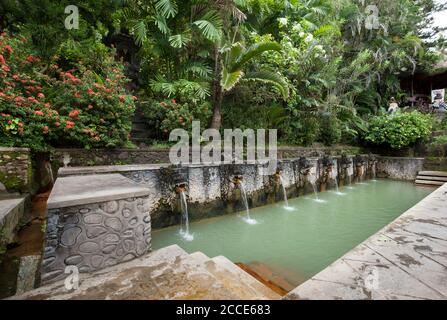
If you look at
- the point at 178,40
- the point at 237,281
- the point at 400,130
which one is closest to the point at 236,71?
the point at 178,40

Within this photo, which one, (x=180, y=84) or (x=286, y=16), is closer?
(x=180, y=84)

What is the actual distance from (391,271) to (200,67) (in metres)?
5.91

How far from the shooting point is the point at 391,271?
5.36ft

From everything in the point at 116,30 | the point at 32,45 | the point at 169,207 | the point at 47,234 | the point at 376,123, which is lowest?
the point at 169,207

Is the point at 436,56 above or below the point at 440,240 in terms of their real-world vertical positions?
above

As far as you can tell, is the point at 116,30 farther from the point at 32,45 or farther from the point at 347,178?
the point at 347,178

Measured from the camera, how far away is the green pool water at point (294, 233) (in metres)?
2.87

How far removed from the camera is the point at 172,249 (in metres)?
2.03

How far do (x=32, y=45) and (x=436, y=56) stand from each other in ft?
61.8

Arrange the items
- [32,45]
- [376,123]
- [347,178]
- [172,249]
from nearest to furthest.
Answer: [172,249], [32,45], [347,178], [376,123]

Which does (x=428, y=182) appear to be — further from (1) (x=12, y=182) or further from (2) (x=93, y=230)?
(1) (x=12, y=182)

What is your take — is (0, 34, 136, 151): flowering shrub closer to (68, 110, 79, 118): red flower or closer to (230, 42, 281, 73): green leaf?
(68, 110, 79, 118): red flower

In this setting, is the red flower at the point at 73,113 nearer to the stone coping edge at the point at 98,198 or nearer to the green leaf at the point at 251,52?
the stone coping edge at the point at 98,198

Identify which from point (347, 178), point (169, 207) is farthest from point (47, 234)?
point (347, 178)
